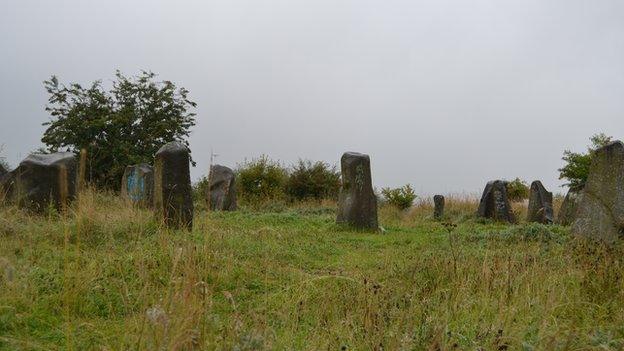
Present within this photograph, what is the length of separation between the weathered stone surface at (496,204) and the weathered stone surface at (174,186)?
10.7m

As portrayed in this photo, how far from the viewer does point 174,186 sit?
10234mm

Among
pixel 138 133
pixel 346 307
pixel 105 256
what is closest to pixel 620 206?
pixel 346 307

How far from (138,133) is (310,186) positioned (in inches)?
341

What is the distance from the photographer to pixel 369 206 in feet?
44.1

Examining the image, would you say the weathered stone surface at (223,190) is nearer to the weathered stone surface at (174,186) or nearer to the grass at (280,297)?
the weathered stone surface at (174,186)

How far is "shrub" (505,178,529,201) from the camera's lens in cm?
2780

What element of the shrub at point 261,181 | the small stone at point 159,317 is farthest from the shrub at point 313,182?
the small stone at point 159,317

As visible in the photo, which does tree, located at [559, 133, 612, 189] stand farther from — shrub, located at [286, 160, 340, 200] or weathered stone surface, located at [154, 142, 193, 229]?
weathered stone surface, located at [154, 142, 193, 229]

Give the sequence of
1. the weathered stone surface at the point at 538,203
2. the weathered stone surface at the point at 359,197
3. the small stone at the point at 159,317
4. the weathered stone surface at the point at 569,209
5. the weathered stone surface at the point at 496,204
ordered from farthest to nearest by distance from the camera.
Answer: the weathered stone surface at the point at 496,204 < the weathered stone surface at the point at 538,203 < the weathered stone surface at the point at 569,209 < the weathered stone surface at the point at 359,197 < the small stone at the point at 159,317

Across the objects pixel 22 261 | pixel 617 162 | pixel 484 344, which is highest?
pixel 617 162

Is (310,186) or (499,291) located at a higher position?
(310,186)

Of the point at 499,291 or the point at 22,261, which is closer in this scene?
the point at 499,291

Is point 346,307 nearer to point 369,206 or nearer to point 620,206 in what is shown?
point 620,206

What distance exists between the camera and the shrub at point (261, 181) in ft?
85.5
